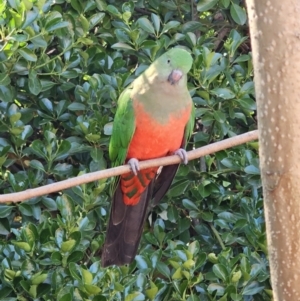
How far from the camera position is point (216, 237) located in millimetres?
2139

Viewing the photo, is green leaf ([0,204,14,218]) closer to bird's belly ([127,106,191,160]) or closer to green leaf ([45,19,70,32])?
bird's belly ([127,106,191,160])

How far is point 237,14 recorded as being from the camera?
221 cm

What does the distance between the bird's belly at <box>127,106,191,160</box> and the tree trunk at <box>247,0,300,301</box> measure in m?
1.01

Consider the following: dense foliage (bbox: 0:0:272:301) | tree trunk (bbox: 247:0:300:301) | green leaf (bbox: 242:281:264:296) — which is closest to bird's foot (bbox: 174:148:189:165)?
dense foliage (bbox: 0:0:272:301)

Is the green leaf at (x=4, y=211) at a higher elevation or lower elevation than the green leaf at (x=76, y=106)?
lower

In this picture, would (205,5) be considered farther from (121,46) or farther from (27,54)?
(27,54)

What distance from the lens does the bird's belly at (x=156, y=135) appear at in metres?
2.02

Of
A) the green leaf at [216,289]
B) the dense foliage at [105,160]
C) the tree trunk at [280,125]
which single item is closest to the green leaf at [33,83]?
the dense foliage at [105,160]

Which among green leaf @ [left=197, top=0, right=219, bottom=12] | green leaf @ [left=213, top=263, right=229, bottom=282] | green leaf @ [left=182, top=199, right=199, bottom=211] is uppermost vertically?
green leaf @ [left=197, top=0, right=219, bottom=12]

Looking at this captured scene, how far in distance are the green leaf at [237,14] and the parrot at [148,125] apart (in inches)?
13.3

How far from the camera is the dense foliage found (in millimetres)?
1887

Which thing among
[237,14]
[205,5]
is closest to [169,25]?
[205,5]

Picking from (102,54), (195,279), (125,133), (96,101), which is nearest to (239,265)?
(195,279)

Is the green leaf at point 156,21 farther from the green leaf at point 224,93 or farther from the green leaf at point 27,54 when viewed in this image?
the green leaf at point 27,54
